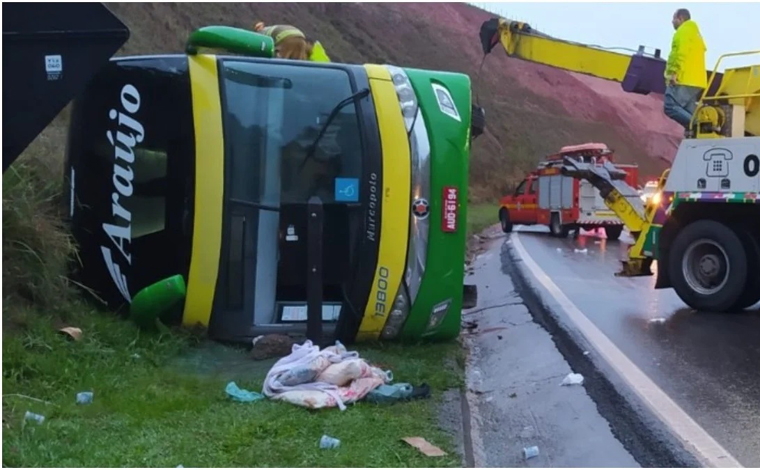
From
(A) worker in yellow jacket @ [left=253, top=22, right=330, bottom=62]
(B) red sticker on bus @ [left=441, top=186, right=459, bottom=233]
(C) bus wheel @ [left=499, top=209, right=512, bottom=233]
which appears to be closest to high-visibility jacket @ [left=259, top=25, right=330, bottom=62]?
(A) worker in yellow jacket @ [left=253, top=22, right=330, bottom=62]

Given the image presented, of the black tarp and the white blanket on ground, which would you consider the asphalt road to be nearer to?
the white blanket on ground

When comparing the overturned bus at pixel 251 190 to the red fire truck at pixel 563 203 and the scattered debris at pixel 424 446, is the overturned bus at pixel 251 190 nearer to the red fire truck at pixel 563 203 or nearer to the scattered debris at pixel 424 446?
the scattered debris at pixel 424 446

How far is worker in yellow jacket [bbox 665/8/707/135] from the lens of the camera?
34.4 ft

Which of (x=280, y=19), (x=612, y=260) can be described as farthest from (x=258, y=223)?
(x=280, y=19)

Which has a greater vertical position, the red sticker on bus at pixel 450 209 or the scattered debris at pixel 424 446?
the red sticker on bus at pixel 450 209

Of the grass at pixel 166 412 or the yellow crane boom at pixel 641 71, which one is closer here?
the grass at pixel 166 412

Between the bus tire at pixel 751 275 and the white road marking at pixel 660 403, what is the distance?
5.71ft

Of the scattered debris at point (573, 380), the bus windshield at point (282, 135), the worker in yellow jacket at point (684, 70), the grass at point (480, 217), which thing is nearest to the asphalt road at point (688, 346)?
the scattered debris at point (573, 380)

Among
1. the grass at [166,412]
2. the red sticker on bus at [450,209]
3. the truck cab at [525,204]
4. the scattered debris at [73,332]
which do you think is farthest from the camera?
the truck cab at [525,204]

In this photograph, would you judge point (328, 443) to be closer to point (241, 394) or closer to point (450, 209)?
point (241, 394)

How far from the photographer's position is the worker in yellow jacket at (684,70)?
10492mm

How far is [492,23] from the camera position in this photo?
13938 millimetres

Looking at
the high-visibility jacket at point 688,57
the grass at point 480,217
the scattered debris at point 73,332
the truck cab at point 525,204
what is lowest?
the grass at point 480,217

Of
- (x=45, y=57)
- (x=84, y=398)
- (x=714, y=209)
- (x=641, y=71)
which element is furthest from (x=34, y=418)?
(x=641, y=71)
